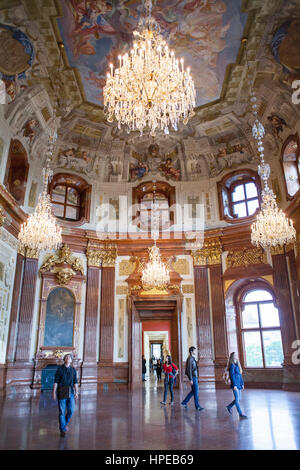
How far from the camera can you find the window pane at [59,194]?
15738 mm

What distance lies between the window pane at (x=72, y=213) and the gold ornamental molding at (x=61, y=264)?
194 cm

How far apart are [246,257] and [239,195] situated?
2.99m

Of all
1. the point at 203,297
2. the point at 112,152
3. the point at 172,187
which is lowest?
the point at 203,297

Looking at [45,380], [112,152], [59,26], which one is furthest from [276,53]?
[45,380]

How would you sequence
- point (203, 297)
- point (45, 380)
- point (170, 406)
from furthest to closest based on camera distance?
point (203, 297)
point (45, 380)
point (170, 406)

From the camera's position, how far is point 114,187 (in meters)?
16.4

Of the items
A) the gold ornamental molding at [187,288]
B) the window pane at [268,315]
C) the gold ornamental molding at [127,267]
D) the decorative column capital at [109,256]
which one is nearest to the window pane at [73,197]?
the decorative column capital at [109,256]

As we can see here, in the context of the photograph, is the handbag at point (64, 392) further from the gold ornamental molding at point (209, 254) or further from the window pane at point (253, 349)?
the window pane at point (253, 349)

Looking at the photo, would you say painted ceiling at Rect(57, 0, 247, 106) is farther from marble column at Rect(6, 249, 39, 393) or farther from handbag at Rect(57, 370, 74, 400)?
handbag at Rect(57, 370, 74, 400)

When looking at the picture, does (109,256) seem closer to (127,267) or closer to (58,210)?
(127,267)

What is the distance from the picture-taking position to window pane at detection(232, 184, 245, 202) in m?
15.8

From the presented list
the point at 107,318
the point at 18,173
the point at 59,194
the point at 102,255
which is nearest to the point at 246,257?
the point at 102,255
